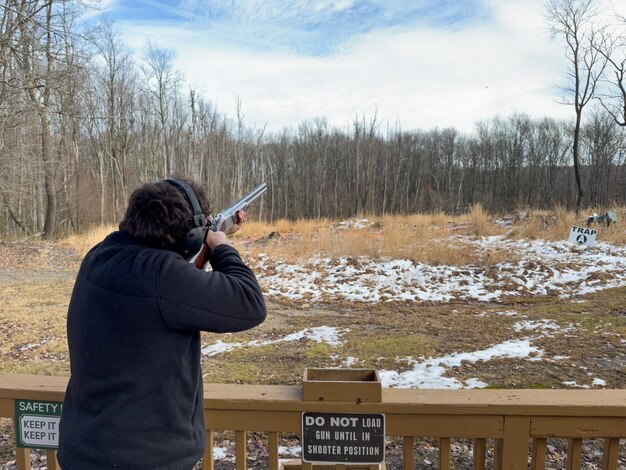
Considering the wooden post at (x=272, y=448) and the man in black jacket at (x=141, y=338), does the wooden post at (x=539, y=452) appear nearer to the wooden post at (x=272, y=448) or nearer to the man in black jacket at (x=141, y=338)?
the wooden post at (x=272, y=448)

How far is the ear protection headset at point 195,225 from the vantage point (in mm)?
1377

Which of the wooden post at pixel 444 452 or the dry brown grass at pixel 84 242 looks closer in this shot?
the wooden post at pixel 444 452

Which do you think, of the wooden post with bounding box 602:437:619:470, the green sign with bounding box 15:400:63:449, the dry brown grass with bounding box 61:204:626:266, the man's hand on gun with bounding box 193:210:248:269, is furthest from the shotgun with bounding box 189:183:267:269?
the dry brown grass with bounding box 61:204:626:266

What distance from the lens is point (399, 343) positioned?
599 centimetres

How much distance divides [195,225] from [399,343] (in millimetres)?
5092

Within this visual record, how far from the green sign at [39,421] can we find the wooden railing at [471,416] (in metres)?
0.06

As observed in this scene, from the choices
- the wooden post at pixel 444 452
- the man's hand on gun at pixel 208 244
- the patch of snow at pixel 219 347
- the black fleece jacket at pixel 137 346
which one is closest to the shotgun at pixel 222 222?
the man's hand on gun at pixel 208 244

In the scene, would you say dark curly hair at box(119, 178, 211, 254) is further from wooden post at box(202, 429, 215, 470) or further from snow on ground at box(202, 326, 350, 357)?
snow on ground at box(202, 326, 350, 357)

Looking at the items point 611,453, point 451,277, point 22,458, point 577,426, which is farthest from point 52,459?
point 451,277

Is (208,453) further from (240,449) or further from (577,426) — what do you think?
(577,426)

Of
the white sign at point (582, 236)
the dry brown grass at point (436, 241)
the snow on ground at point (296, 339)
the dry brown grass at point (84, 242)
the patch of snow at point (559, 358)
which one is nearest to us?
the patch of snow at point (559, 358)

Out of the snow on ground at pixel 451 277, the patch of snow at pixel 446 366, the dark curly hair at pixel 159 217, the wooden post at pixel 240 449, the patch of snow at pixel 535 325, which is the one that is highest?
→ the dark curly hair at pixel 159 217

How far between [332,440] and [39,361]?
17.1 ft

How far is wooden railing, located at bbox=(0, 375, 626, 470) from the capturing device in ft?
4.90
